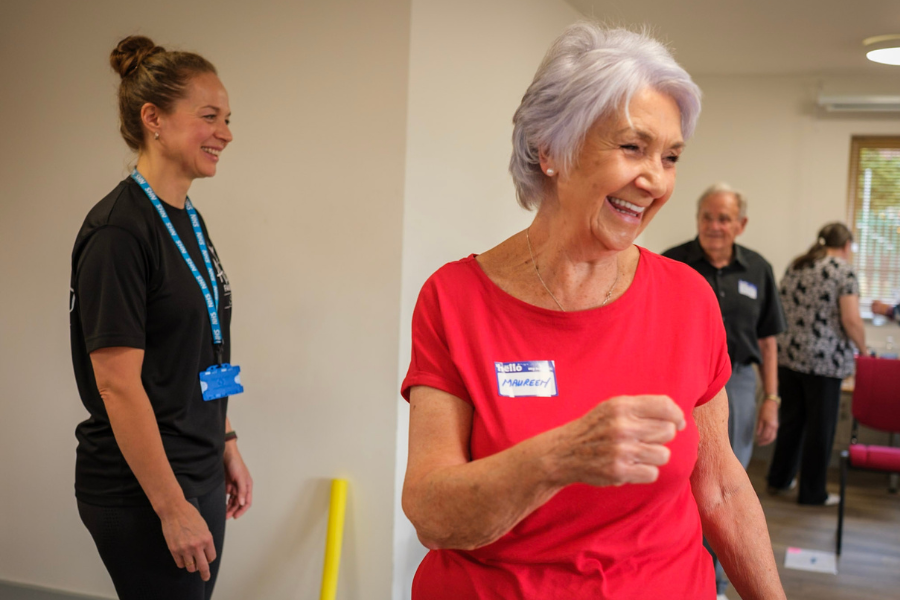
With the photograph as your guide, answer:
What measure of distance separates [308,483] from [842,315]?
13.0ft

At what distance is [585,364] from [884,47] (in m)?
5.04

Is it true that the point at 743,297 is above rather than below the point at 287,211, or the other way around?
below

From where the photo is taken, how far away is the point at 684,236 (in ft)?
21.8

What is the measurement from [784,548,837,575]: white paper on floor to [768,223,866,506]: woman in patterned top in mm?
1010

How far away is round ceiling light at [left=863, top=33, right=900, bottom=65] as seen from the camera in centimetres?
498

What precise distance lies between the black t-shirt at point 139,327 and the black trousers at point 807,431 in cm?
460

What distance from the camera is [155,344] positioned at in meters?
1.70

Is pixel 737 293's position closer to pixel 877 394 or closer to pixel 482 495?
pixel 877 394

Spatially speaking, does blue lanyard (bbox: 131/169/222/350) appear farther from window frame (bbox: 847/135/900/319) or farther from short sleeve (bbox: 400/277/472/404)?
window frame (bbox: 847/135/900/319)

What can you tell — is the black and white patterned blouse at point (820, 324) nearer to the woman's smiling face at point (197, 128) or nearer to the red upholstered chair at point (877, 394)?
the red upholstered chair at point (877, 394)

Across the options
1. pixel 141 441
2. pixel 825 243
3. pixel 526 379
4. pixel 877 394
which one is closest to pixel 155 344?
pixel 141 441

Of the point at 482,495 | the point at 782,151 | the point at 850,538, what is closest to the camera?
the point at 482,495

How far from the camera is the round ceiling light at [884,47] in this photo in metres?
4.98

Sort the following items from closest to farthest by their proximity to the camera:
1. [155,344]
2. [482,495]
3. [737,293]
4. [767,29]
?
[482,495]
[155,344]
[737,293]
[767,29]
